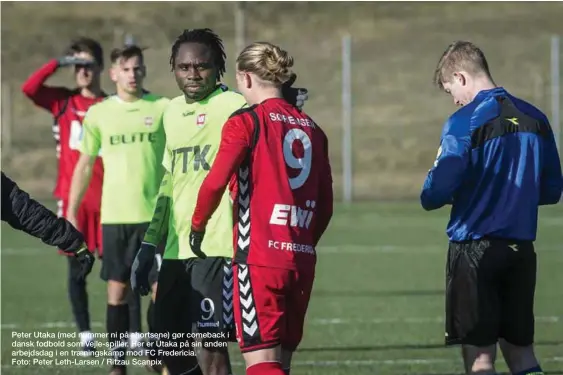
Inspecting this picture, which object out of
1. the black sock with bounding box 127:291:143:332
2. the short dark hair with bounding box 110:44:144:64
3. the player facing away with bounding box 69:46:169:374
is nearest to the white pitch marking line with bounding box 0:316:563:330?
the black sock with bounding box 127:291:143:332

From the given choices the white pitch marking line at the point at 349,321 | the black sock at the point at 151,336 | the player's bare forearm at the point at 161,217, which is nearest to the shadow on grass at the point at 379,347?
the white pitch marking line at the point at 349,321

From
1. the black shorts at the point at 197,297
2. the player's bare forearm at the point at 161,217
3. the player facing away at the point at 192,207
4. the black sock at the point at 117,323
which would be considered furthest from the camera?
the black sock at the point at 117,323

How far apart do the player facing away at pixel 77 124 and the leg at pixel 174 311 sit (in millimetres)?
2711

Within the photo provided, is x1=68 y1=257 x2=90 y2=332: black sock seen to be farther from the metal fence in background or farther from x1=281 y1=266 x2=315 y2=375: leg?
the metal fence in background

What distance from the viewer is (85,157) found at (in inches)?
356

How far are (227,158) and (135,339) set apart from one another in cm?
393

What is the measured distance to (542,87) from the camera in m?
28.8

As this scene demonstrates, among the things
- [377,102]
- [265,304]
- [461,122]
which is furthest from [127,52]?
[377,102]

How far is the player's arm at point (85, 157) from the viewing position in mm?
8945

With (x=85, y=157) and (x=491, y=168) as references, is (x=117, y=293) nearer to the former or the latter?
(x=85, y=157)

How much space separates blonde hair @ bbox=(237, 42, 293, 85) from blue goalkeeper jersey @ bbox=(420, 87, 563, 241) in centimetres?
87

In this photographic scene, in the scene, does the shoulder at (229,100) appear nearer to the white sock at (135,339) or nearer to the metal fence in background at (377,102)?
the white sock at (135,339)

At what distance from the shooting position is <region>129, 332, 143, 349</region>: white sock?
9.50 metres

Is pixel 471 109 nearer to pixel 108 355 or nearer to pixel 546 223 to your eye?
pixel 108 355
